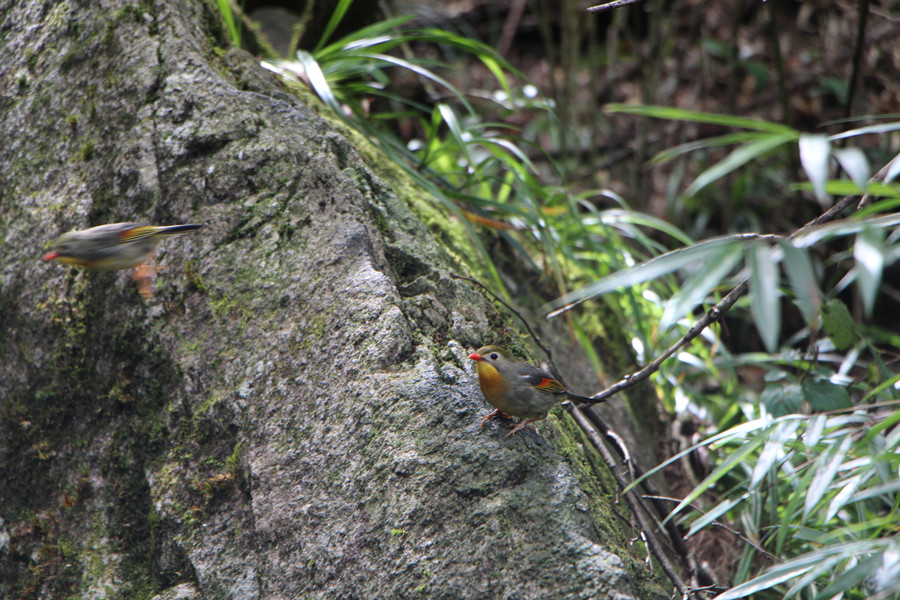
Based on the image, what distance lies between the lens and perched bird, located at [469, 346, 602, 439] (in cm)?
188

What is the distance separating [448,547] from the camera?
1.75 metres

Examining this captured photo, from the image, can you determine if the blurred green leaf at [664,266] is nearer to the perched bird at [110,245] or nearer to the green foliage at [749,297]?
the green foliage at [749,297]

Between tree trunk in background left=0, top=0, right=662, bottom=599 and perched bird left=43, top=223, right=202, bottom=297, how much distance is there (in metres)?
0.17

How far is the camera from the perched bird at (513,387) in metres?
1.88

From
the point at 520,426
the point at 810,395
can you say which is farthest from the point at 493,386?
the point at 810,395

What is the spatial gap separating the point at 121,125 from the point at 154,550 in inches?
55.4

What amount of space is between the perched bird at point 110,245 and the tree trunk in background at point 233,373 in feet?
0.54

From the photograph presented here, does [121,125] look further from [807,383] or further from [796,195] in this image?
[796,195]

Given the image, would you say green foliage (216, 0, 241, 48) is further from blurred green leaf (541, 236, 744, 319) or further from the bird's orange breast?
blurred green leaf (541, 236, 744, 319)

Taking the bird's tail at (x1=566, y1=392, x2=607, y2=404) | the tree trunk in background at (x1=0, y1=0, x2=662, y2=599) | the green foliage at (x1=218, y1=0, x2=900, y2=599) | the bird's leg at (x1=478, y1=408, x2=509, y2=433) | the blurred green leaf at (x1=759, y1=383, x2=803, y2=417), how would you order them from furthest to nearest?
the blurred green leaf at (x1=759, y1=383, x2=803, y2=417), the bird's tail at (x1=566, y1=392, x2=607, y2=404), the bird's leg at (x1=478, y1=408, x2=509, y2=433), the tree trunk in background at (x1=0, y1=0, x2=662, y2=599), the green foliage at (x1=218, y1=0, x2=900, y2=599)

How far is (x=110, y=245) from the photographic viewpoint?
2.09 metres

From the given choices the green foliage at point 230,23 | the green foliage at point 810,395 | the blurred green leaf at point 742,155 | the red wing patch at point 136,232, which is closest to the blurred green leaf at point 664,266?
the green foliage at point 810,395

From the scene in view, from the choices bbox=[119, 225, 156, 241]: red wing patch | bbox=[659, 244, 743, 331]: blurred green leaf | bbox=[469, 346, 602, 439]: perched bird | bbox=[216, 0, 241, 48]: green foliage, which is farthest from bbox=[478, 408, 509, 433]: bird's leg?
bbox=[216, 0, 241, 48]: green foliage

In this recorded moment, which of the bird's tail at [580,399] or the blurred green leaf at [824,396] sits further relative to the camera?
the blurred green leaf at [824,396]
